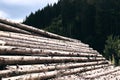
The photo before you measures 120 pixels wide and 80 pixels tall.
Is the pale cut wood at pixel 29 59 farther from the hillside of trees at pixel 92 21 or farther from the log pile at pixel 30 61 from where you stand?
the hillside of trees at pixel 92 21

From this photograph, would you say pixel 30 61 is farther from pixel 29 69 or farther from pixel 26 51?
pixel 29 69

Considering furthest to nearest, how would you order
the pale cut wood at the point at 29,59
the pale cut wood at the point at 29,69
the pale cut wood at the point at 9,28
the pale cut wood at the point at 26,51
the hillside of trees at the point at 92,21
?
the hillside of trees at the point at 92,21 < the pale cut wood at the point at 9,28 < the pale cut wood at the point at 26,51 < the pale cut wood at the point at 29,59 < the pale cut wood at the point at 29,69

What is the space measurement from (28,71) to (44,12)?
89.4 meters

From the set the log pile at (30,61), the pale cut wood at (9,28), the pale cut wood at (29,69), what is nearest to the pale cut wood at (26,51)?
the log pile at (30,61)

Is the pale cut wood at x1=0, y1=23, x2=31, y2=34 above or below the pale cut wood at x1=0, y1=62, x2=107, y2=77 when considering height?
above

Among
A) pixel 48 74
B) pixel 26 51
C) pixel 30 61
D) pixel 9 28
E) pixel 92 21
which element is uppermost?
pixel 92 21

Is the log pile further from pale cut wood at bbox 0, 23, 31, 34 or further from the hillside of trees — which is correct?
the hillside of trees

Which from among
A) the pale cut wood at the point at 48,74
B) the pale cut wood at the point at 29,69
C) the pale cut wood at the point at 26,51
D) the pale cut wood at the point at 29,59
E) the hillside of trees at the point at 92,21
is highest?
the hillside of trees at the point at 92,21

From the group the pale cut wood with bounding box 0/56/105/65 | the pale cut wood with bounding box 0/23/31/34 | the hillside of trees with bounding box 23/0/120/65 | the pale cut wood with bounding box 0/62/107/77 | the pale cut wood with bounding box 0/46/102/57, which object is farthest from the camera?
the hillside of trees with bounding box 23/0/120/65

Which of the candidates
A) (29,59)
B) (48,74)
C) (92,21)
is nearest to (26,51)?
(29,59)

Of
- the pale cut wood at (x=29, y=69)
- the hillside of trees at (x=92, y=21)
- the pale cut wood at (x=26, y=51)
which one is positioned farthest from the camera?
the hillside of trees at (x=92, y=21)

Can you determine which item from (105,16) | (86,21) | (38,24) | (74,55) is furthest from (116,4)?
(74,55)

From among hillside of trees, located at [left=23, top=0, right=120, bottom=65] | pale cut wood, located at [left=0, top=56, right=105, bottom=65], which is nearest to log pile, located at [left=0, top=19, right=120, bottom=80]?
pale cut wood, located at [left=0, top=56, right=105, bottom=65]

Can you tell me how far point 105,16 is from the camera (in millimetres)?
56250
